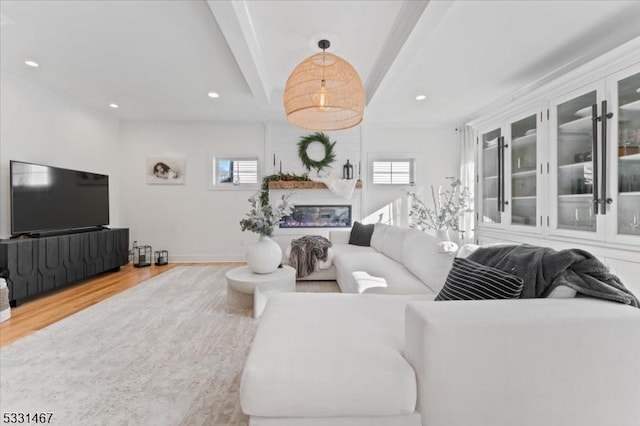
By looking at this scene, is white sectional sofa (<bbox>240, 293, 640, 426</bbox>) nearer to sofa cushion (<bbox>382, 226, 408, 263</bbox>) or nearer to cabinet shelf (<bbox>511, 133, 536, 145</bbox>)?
sofa cushion (<bbox>382, 226, 408, 263</bbox>)

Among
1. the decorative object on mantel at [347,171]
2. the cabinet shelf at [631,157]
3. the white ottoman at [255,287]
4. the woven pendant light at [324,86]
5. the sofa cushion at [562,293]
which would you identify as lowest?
the white ottoman at [255,287]

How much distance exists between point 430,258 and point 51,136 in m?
4.84

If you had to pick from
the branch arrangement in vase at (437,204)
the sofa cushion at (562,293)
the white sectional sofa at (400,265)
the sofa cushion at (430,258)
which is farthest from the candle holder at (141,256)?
the sofa cushion at (562,293)

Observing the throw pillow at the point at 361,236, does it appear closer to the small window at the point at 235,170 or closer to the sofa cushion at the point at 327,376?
the small window at the point at 235,170

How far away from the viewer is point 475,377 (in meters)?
1.01

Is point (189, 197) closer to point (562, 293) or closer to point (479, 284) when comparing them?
point (479, 284)

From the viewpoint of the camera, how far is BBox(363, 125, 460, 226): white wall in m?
5.34

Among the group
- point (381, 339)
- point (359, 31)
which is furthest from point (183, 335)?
point (359, 31)

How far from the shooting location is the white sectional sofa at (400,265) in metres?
2.09

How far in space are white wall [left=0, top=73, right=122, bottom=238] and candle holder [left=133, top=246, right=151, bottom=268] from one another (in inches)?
23.7

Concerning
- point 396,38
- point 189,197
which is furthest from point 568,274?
point 189,197

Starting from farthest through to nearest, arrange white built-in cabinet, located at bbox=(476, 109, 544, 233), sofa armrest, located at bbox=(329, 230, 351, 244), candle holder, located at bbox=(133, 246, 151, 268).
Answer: candle holder, located at bbox=(133, 246, 151, 268) < sofa armrest, located at bbox=(329, 230, 351, 244) < white built-in cabinet, located at bbox=(476, 109, 544, 233)

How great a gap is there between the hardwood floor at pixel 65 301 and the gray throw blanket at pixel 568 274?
337cm

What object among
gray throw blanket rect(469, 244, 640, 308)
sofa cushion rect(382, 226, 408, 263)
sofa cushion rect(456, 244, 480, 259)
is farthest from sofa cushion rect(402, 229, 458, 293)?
gray throw blanket rect(469, 244, 640, 308)
